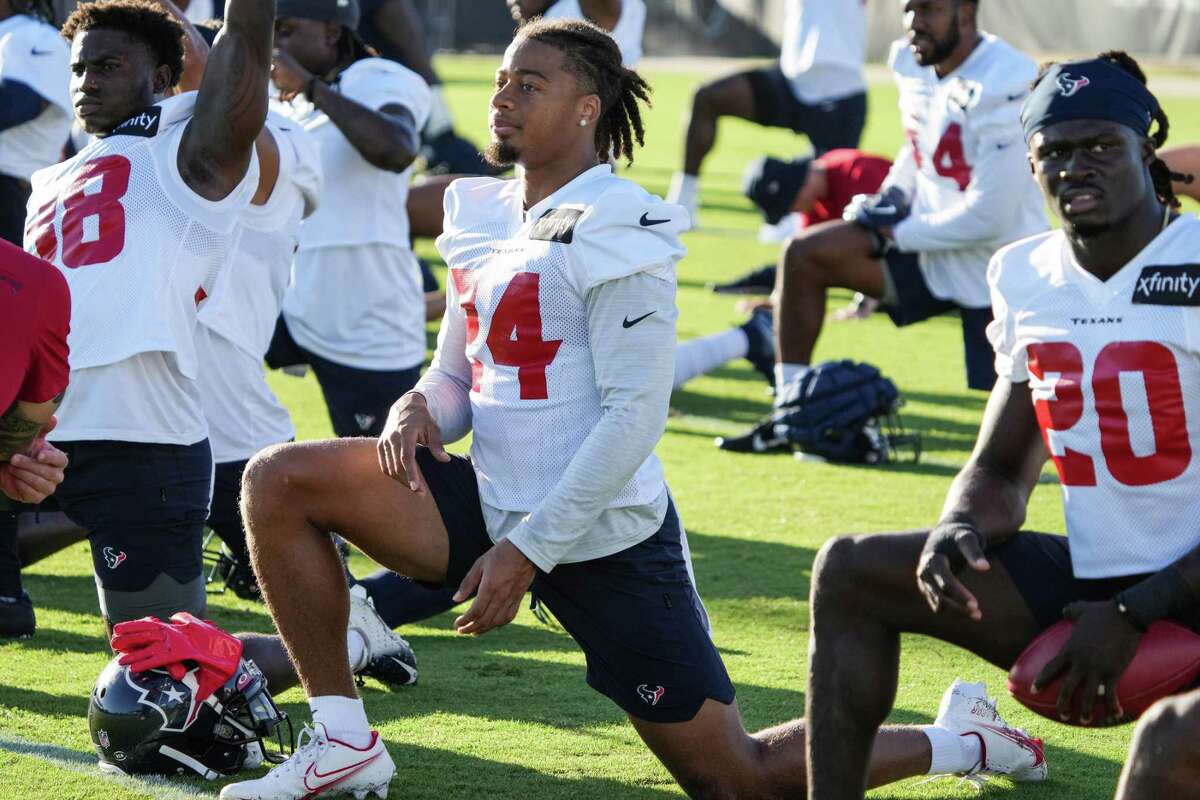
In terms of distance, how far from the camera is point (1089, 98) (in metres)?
3.71

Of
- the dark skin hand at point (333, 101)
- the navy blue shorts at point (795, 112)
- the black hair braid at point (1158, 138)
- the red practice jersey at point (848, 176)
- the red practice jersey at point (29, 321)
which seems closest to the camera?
the red practice jersey at point (29, 321)

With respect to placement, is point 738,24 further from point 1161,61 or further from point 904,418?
point 904,418

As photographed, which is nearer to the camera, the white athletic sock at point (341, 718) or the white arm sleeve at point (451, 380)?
the white athletic sock at point (341, 718)

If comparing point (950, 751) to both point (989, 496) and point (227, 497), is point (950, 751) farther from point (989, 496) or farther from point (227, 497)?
point (227, 497)

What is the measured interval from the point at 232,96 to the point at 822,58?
7441mm

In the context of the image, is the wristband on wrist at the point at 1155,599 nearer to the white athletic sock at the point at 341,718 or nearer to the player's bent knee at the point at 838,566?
the player's bent knee at the point at 838,566

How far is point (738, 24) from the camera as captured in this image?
37188 mm

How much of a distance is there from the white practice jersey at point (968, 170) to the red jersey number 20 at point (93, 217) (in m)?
4.10

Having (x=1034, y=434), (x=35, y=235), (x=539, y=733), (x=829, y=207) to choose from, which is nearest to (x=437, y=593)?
(x=539, y=733)

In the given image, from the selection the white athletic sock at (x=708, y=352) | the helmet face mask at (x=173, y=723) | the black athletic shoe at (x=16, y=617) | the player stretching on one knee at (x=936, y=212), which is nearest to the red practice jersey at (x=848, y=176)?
the white athletic sock at (x=708, y=352)

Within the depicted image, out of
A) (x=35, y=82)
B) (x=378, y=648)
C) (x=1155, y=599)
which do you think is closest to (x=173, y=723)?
(x=378, y=648)

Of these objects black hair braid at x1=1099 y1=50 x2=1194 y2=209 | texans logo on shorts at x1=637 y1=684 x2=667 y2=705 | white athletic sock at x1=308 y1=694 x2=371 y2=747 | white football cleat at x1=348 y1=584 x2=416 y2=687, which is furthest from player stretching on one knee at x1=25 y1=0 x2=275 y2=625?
black hair braid at x1=1099 y1=50 x2=1194 y2=209

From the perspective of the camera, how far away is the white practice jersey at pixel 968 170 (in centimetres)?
756

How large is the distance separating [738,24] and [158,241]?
33.7m
